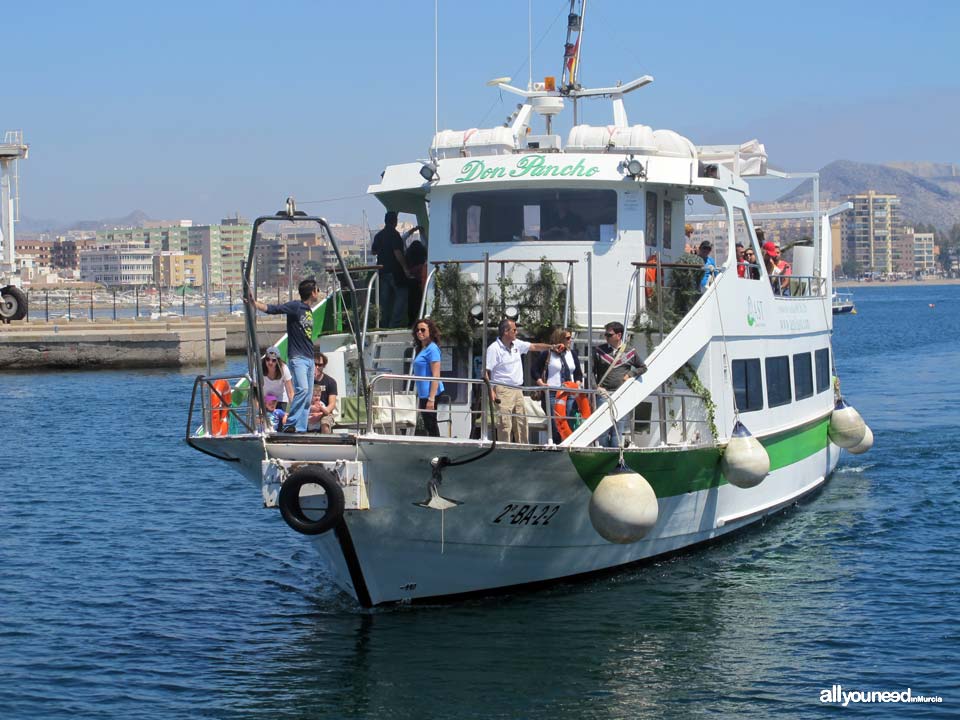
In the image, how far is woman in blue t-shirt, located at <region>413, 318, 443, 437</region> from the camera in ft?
46.5

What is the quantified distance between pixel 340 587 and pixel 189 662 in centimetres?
243

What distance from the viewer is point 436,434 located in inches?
553

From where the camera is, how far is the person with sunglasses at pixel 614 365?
14.5 metres

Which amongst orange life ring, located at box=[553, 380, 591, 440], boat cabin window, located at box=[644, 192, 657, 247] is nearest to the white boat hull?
orange life ring, located at box=[553, 380, 591, 440]

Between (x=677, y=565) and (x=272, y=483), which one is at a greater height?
(x=272, y=483)

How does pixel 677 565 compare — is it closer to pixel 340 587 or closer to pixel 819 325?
pixel 340 587

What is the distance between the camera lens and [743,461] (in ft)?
52.3

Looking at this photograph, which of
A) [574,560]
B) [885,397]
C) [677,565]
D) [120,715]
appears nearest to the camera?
[120,715]

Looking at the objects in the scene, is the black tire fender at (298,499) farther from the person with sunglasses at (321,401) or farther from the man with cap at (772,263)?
the man with cap at (772,263)

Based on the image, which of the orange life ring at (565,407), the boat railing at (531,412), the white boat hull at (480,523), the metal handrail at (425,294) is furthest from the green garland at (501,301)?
the white boat hull at (480,523)

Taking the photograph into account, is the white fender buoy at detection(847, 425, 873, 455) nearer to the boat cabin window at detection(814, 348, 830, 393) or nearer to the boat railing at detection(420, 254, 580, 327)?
the boat cabin window at detection(814, 348, 830, 393)

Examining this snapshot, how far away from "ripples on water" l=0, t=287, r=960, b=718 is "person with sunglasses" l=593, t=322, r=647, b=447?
1991mm

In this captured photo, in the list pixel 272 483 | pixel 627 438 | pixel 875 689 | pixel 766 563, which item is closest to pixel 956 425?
pixel 766 563

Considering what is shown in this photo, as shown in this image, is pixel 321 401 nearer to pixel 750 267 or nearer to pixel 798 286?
pixel 750 267
